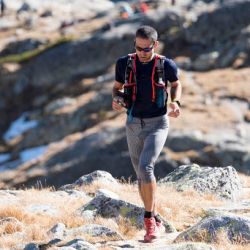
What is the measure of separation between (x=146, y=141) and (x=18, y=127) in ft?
194

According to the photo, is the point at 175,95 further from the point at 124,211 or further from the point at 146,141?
the point at 124,211

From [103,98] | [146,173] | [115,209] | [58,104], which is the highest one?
[146,173]

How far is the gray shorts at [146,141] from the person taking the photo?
8.88 meters

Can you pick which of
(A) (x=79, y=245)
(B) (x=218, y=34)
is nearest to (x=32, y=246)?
(A) (x=79, y=245)

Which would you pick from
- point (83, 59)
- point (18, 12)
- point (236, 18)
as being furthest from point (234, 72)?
point (18, 12)

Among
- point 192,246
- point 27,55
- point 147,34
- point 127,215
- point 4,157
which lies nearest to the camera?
Result: point 192,246

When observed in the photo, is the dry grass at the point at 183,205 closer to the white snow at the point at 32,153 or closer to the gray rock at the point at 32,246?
the gray rock at the point at 32,246

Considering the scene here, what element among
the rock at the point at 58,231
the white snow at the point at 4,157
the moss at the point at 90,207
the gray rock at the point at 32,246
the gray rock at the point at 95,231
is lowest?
the white snow at the point at 4,157

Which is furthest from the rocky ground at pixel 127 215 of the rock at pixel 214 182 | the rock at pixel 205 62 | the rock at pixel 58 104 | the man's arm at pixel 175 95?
the rock at pixel 205 62

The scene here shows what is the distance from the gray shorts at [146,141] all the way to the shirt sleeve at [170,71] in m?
0.58

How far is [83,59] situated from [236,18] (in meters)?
18.9

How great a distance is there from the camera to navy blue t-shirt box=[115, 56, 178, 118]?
9.00 meters

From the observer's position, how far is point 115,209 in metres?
10.6

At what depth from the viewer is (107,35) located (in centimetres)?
7775
